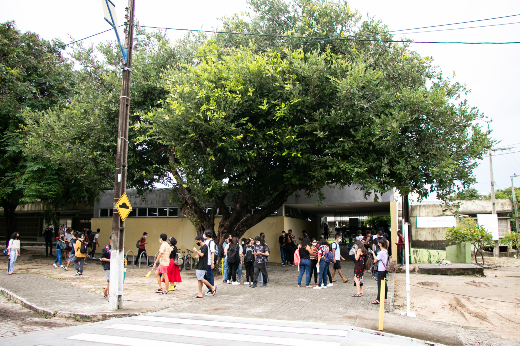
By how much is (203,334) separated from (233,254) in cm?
735

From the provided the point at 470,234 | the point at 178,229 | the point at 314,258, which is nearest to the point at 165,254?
the point at 314,258

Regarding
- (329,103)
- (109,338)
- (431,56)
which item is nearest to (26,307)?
(109,338)

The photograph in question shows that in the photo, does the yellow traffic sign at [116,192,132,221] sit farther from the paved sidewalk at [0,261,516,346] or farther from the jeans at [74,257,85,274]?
the jeans at [74,257,85,274]

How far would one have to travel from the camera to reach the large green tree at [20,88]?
850 inches

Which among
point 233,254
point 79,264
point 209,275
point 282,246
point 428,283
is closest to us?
point 209,275

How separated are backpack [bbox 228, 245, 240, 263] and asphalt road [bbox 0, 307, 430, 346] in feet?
19.3

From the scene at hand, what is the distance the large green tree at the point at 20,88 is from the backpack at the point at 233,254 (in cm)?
1278

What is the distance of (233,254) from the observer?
14.4 m

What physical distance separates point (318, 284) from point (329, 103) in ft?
21.2

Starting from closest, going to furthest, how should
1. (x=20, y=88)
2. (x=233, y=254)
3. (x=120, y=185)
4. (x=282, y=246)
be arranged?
1. (x=120, y=185)
2. (x=233, y=254)
3. (x=20, y=88)
4. (x=282, y=246)

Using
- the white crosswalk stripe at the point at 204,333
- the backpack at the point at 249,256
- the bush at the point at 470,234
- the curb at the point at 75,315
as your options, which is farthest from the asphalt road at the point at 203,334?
the bush at the point at 470,234

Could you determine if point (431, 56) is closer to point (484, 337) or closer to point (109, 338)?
point (484, 337)

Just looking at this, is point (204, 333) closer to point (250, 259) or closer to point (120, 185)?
point (120, 185)

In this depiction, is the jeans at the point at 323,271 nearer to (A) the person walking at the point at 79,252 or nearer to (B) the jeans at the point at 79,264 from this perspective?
(A) the person walking at the point at 79,252
